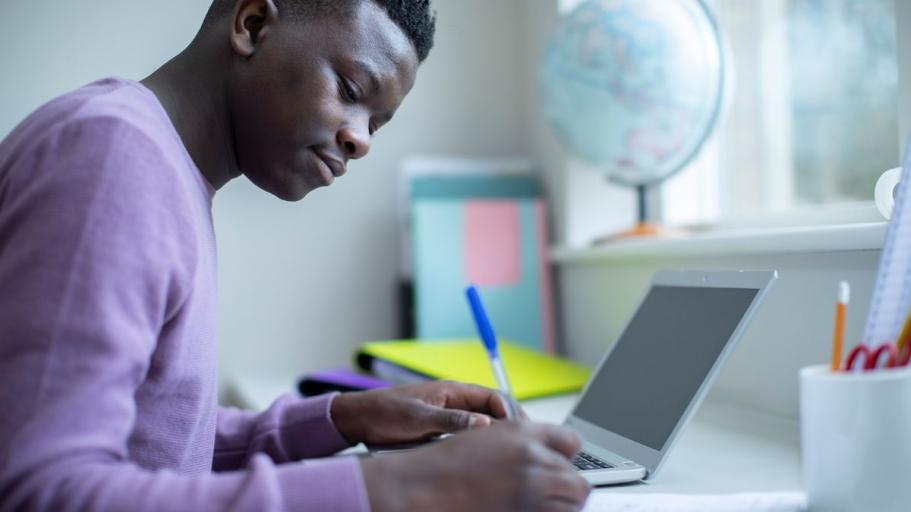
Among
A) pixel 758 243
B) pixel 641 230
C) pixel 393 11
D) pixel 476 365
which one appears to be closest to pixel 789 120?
pixel 641 230

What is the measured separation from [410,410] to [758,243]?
457 millimetres

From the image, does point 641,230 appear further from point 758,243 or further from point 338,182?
point 338,182

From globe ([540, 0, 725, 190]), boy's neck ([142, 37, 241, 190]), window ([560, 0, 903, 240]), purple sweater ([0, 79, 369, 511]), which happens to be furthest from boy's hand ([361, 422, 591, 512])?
window ([560, 0, 903, 240])

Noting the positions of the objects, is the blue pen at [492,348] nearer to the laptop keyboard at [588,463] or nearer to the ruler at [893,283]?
the laptop keyboard at [588,463]

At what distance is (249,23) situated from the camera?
26.8 inches

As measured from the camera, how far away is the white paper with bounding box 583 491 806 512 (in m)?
0.57

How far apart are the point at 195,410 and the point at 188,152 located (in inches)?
8.8

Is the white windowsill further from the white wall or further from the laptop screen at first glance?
the white wall

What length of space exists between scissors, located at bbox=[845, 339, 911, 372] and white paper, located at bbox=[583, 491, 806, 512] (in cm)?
12

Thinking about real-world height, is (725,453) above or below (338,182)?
below

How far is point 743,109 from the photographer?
141 centimetres

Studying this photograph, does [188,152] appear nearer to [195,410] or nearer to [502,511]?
[195,410]

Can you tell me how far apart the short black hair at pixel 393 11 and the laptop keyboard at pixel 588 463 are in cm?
41

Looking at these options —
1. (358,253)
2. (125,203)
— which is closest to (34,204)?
(125,203)
